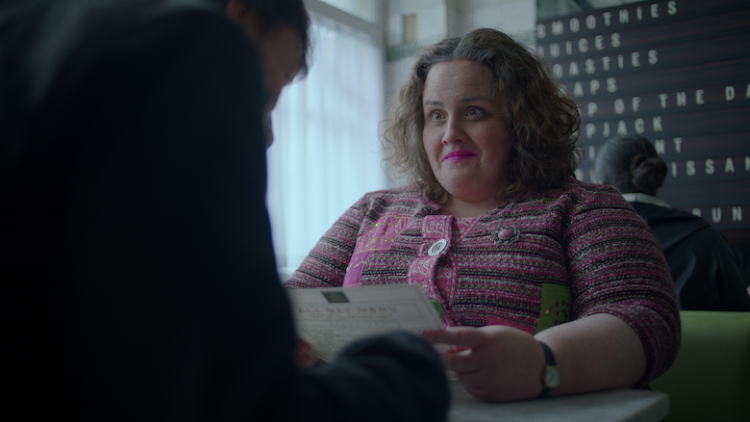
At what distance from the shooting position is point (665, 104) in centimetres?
298

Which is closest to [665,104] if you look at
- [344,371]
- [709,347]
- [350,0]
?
[709,347]

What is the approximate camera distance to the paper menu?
1.94 ft

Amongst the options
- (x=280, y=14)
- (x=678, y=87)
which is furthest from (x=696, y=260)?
(x=280, y=14)

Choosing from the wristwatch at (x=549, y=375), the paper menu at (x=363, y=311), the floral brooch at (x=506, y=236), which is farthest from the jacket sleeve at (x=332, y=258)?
the wristwatch at (x=549, y=375)

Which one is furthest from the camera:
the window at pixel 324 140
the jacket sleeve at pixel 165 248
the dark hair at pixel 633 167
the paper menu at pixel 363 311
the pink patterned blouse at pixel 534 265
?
the window at pixel 324 140

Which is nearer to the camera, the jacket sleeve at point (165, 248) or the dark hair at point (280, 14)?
the jacket sleeve at point (165, 248)

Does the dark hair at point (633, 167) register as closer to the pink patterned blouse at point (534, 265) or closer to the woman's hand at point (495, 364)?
the pink patterned blouse at point (534, 265)

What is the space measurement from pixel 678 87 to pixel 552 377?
2764 mm

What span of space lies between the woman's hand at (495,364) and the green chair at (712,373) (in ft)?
2.51

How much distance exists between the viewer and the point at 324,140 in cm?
373

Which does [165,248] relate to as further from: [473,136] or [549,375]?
[473,136]

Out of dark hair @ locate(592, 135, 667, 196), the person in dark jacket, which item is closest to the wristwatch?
the person in dark jacket

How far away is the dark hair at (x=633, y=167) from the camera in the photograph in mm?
2361

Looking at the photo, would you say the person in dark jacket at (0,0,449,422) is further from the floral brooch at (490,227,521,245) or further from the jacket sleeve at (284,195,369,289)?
the jacket sleeve at (284,195,369,289)
